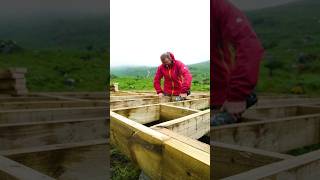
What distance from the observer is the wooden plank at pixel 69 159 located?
60.6 inches

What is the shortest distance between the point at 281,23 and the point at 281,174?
9.68 meters

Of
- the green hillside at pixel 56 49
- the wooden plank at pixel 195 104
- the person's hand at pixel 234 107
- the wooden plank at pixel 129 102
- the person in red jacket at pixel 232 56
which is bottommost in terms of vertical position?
the wooden plank at pixel 195 104

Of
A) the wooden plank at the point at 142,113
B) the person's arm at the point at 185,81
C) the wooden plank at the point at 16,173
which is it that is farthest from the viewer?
the person's arm at the point at 185,81

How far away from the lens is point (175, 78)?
845 cm

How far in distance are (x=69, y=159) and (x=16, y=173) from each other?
51 centimetres

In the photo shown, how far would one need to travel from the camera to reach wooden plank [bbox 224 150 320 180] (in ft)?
4.09

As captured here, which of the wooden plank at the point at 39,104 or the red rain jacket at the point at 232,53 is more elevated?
the red rain jacket at the point at 232,53

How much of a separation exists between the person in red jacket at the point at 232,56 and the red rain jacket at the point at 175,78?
6329 mm

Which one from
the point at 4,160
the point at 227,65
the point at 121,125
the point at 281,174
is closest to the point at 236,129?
the point at 227,65

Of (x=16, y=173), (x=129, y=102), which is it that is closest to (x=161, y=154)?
(x=16, y=173)

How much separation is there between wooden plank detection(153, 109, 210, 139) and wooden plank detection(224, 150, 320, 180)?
1389 millimetres

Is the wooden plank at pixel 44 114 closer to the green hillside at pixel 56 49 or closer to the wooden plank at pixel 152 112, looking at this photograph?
the wooden plank at pixel 152 112

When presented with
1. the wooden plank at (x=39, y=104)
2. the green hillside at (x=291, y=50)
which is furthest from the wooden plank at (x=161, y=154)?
the green hillside at (x=291, y=50)

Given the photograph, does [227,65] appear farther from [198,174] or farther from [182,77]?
[182,77]
